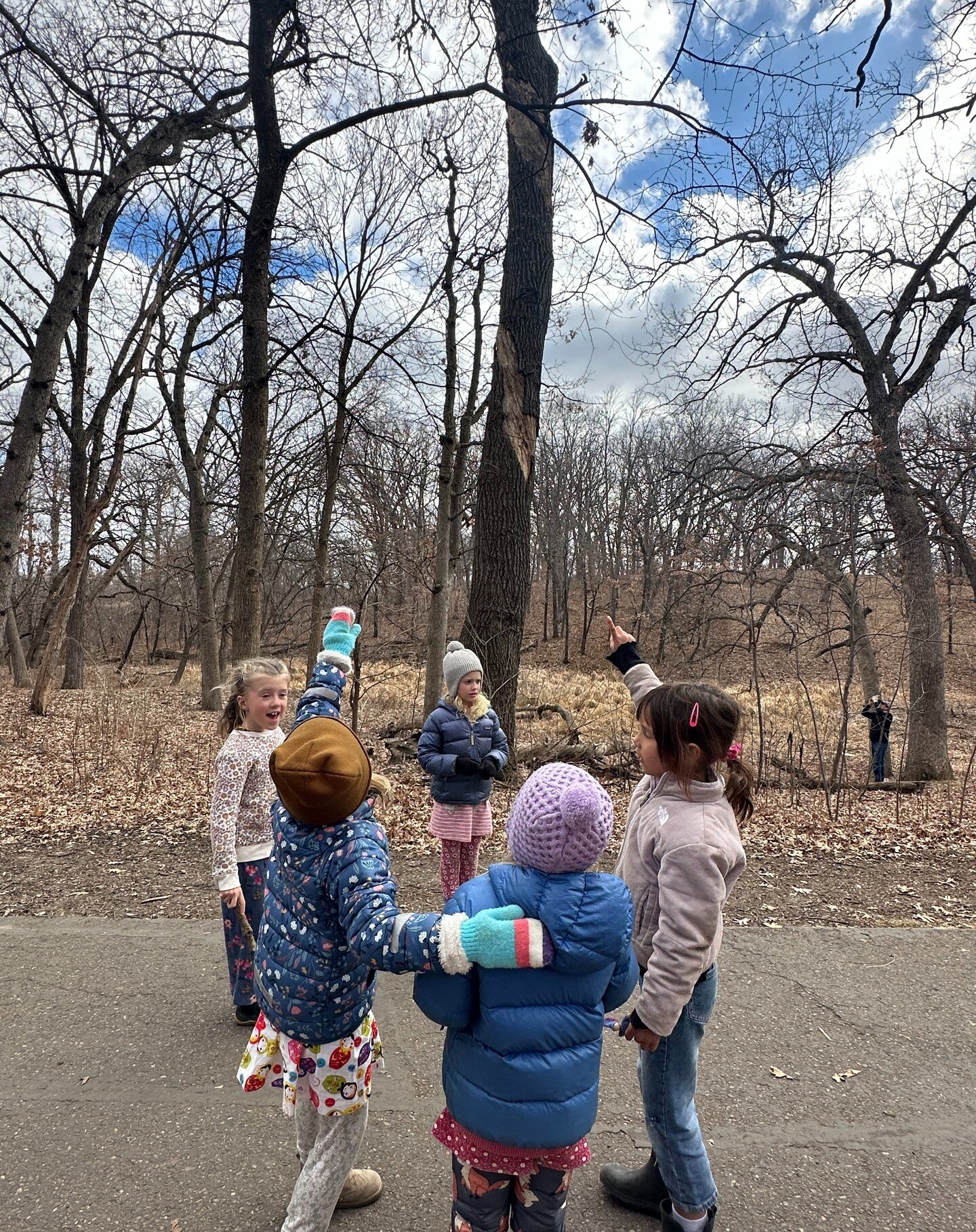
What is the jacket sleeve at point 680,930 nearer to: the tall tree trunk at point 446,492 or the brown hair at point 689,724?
the brown hair at point 689,724

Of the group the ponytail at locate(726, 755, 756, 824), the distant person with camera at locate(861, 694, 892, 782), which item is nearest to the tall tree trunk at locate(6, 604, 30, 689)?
the distant person with camera at locate(861, 694, 892, 782)

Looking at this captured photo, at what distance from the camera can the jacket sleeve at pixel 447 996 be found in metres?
1.69

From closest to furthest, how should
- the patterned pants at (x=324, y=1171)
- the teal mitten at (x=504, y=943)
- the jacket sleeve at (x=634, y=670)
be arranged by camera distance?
1. the teal mitten at (x=504, y=943)
2. the patterned pants at (x=324, y=1171)
3. the jacket sleeve at (x=634, y=670)

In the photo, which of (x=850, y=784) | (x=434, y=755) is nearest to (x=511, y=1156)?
(x=434, y=755)

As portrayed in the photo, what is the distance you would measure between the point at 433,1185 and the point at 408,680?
17021 mm

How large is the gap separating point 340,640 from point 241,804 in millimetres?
1256

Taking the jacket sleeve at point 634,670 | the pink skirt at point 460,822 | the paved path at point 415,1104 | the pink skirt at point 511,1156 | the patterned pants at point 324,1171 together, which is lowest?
the paved path at point 415,1104

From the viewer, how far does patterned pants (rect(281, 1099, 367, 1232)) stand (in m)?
1.99

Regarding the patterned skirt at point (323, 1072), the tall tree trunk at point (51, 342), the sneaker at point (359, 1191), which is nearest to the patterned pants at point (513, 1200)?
the patterned skirt at point (323, 1072)

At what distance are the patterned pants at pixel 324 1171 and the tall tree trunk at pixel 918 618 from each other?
34.3ft

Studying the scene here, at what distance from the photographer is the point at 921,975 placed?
3939mm

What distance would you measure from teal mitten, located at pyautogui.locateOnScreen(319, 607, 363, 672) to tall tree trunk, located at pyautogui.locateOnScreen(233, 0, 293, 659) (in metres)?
4.43

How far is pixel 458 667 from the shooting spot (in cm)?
464

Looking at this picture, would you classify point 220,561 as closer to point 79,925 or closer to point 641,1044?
point 79,925
